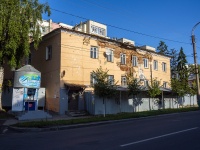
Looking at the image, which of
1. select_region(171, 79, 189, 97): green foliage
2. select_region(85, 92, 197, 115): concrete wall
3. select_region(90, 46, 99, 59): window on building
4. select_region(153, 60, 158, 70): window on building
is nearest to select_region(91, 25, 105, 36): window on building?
select_region(153, 60, 158, 70): window on building

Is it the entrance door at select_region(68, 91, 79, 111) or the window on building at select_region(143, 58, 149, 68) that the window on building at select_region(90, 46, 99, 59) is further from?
the window on building at select_region(143, 58, 149, 68)

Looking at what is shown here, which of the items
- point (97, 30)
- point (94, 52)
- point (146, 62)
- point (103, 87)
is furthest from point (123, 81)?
point (97, 30)

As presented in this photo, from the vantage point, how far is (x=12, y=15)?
20641 mm

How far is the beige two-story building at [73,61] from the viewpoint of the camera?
24.2 metres

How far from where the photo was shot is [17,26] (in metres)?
20.8

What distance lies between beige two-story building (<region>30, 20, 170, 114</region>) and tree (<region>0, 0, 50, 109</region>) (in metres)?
2.75

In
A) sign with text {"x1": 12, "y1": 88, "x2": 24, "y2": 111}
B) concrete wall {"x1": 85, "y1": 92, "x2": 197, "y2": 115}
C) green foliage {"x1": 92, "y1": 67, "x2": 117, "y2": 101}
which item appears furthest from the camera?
concrete wall {"x1": 85, "y1": 92, "x2": 197, "y2": 115}

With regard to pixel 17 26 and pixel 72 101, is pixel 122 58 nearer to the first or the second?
pixel 72 101

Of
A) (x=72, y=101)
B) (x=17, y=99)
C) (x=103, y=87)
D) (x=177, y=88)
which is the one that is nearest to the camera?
(x=103, y=87)

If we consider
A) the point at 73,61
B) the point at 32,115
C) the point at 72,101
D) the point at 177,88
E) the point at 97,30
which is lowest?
the point at 32,115

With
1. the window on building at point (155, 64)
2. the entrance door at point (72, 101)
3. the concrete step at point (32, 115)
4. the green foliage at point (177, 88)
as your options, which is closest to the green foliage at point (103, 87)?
the entrance door at point (72, 101)

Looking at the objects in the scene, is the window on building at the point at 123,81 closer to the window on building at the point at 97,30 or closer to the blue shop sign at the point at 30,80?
the blue shop sign at the point at 30,80

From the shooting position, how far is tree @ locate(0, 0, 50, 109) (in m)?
20.4

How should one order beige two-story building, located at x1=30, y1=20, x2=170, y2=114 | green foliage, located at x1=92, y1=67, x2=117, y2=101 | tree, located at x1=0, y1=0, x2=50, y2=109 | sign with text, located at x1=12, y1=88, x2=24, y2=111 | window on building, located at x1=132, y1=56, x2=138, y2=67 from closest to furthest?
tree, located at x1=0, y1=0, x2=50, y2=109 < green foliage, located at x1=92, y1=67, x2=117, y2=101 < sign with text, located at x1=12, y1=88, x2=24, y2=111 < beige two-story building, located at x1=30, y1=20, x2=170, y2=114 < window on building, located at x1=132, y1=56, x2=138, y2=67
